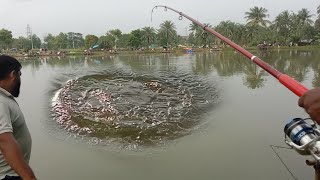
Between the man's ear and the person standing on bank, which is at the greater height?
the man's ear

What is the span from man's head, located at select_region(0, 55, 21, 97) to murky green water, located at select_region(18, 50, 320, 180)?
11.0 ft

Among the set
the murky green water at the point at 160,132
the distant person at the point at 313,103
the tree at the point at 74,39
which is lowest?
the murky green water at the point at 160,132

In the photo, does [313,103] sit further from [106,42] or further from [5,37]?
[5,37]

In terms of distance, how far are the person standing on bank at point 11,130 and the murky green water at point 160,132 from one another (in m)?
3.24

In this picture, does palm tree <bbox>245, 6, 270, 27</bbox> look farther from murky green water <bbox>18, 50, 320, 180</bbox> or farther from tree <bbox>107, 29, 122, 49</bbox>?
murky green water <bbox>18, 50, 320, 180</bbox>

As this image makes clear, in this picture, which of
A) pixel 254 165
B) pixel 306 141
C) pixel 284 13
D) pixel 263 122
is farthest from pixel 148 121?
pixel 284 13

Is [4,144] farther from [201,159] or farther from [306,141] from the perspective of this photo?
[201,159]

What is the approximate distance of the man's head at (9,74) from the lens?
8.68ft

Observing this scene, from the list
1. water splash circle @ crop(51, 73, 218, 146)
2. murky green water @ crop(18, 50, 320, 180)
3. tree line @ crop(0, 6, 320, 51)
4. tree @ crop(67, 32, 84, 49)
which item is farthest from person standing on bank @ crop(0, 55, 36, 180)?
tree @ crop(67, 32, 84, 49)

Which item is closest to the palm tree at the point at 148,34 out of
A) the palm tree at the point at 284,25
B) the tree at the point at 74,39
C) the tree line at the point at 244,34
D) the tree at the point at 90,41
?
the tree line at the point at 244,34

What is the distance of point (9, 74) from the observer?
8.80ft

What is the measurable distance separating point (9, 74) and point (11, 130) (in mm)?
561

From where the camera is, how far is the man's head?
2644 mm

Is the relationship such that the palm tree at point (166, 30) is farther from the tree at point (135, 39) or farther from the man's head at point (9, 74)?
the man's head at point (9, 74)
